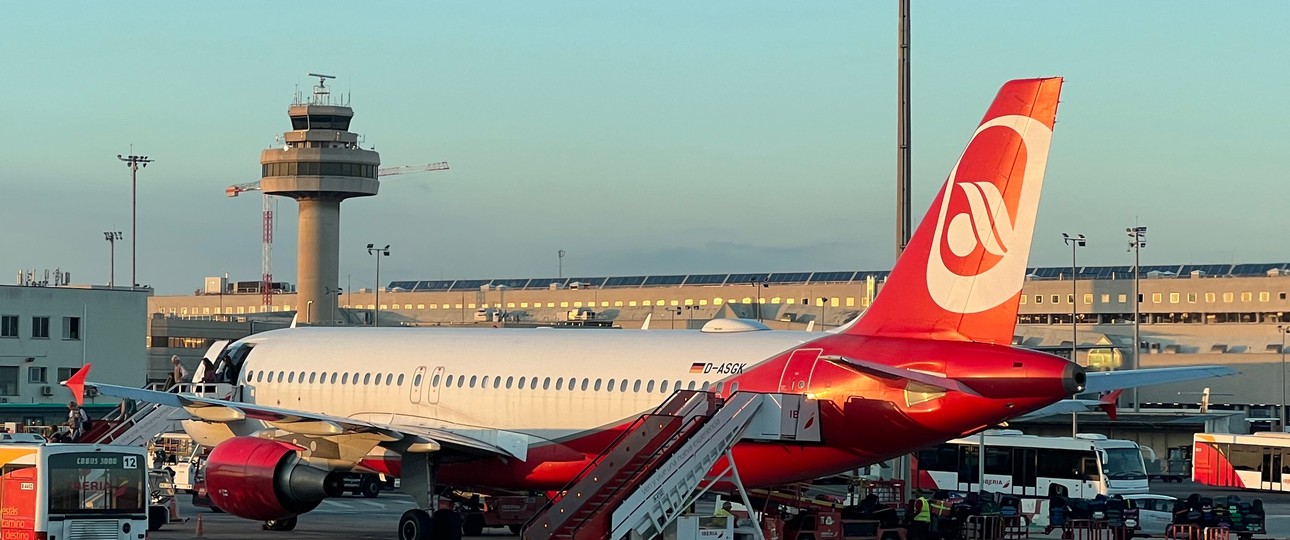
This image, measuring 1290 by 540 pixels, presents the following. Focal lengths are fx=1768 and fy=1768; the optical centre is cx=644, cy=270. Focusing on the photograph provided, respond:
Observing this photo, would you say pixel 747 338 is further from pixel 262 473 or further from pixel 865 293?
pixel 865 293

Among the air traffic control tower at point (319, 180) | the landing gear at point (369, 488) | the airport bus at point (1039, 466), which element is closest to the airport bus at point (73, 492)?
the landing gear at point (369, 488)

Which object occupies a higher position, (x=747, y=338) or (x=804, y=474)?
(x=747, y=338)

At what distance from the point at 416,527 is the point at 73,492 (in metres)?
7.73

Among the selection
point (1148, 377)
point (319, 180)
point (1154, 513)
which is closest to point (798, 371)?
point (1148, 377)

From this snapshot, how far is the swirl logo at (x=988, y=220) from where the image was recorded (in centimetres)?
2838

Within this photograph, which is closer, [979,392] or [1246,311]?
[979,392]

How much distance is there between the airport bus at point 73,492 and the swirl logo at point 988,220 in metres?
13.1

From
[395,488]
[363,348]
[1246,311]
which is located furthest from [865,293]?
[363,348]

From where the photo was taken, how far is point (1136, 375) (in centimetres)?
3095

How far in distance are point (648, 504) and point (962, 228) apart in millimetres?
6921

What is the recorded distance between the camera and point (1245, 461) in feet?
221

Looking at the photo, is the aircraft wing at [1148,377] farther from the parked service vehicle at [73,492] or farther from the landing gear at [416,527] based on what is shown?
the parked service vehicle at [73,492]

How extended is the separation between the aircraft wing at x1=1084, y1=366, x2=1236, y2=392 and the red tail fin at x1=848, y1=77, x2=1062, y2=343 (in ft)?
9.19

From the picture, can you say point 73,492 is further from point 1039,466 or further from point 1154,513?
point 1039,466
